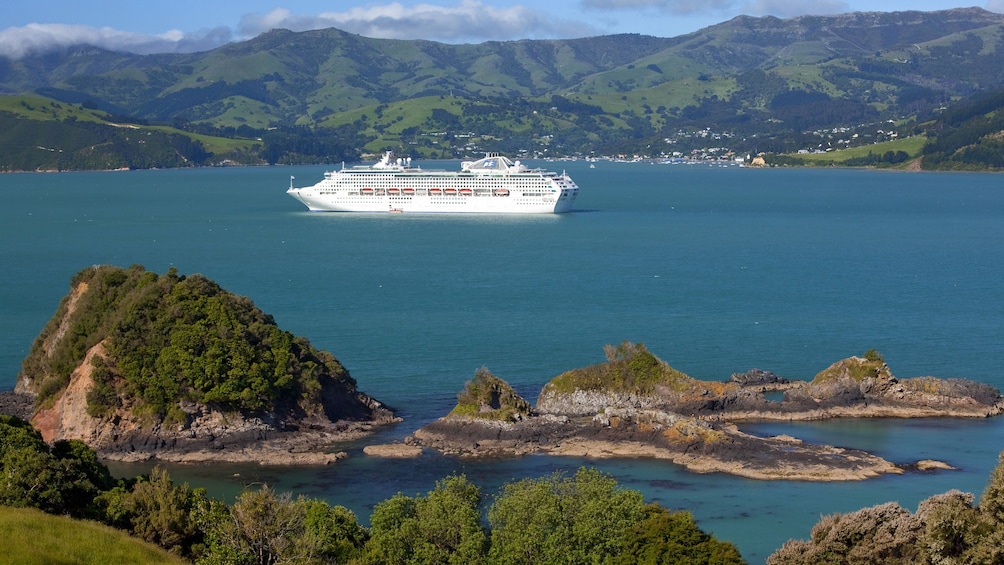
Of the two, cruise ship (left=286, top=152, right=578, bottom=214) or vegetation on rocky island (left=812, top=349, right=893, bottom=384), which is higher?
cruise ship (left=286, top=152, right=578, bottom=214)

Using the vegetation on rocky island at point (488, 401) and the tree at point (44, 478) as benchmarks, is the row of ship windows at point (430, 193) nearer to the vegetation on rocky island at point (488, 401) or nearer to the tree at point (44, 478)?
the vegetation on rocky island at point (488, 401)

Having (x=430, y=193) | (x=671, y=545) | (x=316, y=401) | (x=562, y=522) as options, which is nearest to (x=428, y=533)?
(x=562, y=522)

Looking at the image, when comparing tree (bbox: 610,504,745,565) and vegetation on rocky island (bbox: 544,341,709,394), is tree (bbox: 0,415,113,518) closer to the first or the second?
tree (bbox: 610,504,745,565)

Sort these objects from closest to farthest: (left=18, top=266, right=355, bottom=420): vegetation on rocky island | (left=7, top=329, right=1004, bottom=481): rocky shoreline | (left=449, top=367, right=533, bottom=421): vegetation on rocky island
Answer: (left=7, top=329, right=1004, bottom=481): rocky shoreline, (left=18, top=266, right=355, bottom=420): vegetation on rocky island, (left=449, top=367, right=533, bottom=421): vegetation on rocky island

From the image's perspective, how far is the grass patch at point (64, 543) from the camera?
14.0 m

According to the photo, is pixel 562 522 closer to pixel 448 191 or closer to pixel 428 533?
pixel 428 533

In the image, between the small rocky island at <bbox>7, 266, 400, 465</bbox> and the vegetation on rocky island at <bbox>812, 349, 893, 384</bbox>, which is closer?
the small rocky island at <bbox>7, 266, 400, 465</bbox>

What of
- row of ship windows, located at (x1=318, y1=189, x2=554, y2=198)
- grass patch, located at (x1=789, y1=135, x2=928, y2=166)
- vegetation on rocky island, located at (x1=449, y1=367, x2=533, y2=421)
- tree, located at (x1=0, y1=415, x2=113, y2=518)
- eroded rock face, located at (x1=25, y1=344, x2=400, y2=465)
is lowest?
eroded rock face, located at (x1=25, y1=344, x2=400, y2=465)

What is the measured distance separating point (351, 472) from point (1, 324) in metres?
20.4

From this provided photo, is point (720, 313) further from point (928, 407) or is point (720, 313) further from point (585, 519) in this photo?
point (585, 519)

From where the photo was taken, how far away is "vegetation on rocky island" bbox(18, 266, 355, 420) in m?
26.8

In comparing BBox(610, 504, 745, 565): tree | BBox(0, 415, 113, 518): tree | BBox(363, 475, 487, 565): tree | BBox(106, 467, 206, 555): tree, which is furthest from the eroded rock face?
BBox(610, 504, 745, 565): tree

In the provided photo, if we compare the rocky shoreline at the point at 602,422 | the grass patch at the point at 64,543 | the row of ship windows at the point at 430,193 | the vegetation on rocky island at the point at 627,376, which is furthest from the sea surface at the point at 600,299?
the grass patch at the point at 64,543

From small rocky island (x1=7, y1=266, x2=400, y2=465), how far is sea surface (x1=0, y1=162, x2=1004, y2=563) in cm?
111
